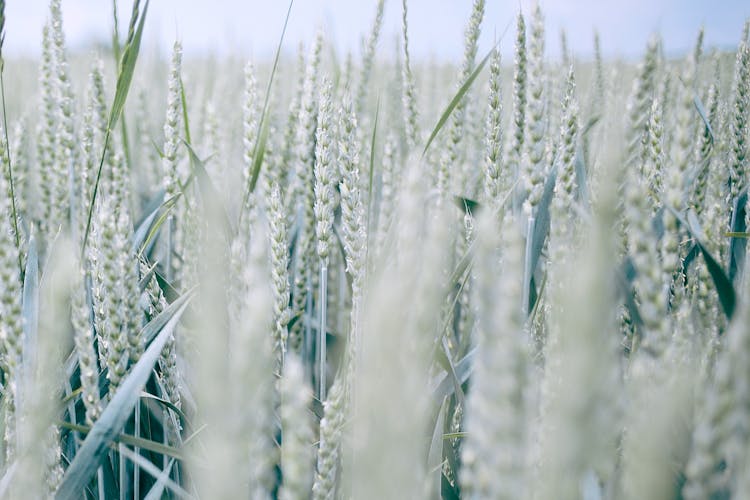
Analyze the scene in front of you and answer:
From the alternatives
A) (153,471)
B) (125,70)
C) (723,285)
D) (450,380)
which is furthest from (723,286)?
(125,70)

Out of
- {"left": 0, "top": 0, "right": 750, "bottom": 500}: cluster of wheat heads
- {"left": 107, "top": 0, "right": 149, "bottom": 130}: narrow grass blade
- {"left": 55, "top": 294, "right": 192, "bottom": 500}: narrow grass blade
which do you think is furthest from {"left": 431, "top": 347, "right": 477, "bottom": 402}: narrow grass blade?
{"left": 107, "top": 0, "right": 149, "bottom": 130}: narrow grass blade

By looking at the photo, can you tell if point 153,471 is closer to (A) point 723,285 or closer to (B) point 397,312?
(B) point 397,312

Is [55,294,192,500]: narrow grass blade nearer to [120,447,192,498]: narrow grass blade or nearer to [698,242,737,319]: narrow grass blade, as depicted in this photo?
[120,447,192,498]: narrow grass blade

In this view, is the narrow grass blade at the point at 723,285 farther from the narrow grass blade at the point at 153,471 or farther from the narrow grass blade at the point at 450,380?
the narrow grass blade at the point at 153,471

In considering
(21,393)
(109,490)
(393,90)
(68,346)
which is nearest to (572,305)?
(21,393)

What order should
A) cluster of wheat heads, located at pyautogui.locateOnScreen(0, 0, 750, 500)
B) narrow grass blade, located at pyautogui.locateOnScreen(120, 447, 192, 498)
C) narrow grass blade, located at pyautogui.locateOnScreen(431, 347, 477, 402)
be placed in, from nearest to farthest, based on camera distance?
cluster of wheat heads, located at pyautogui.locateOnScreen(0, 0, 750, 500), narrow grass blade, located at pyautogui.locateOnScreen(120, 447, 192, 498), narrow grass blade, located at pyautogui.locateOnScreen(431, 347, 477, 402)

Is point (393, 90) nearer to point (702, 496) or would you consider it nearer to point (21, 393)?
point (21, 393)

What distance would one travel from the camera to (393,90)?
264 centimetres

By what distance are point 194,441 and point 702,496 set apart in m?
0.67

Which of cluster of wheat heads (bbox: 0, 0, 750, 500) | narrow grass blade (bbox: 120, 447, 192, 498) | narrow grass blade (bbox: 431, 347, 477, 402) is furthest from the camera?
narrow grass blade (bbox: 431, 347, 477, 402)

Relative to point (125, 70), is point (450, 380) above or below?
below

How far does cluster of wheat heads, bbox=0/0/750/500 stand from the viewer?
350 mm

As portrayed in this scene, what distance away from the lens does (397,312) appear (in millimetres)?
323

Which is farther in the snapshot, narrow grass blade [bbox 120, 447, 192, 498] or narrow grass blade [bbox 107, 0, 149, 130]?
narrow grass blade [bbox 107, 0, 149, 130]
